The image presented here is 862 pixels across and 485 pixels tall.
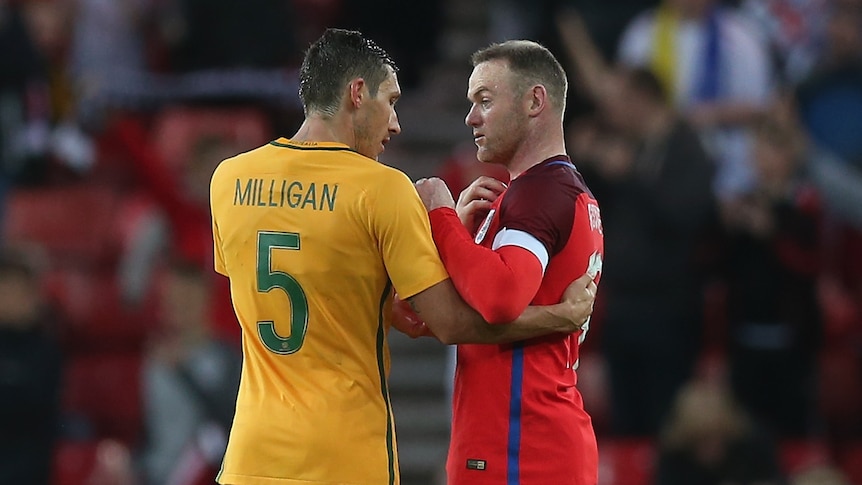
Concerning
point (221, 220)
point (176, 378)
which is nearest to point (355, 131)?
point (221, 220)

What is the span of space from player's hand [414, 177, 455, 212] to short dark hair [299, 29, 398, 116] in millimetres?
345

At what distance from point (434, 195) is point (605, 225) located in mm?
4583

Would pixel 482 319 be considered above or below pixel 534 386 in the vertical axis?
above

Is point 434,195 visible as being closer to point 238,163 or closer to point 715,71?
point 238,163

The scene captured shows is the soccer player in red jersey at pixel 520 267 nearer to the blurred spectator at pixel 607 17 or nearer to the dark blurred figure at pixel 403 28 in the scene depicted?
the blurred spectator at pixel 607 17

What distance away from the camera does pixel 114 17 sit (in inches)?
459

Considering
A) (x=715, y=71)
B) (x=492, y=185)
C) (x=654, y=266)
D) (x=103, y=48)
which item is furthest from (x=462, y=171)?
(x=492, y=185)

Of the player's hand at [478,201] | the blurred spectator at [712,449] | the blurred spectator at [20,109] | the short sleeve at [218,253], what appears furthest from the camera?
the blurred spectator at [20,109]

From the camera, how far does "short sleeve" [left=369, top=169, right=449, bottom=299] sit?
493 cm

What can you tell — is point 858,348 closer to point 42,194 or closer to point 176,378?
point 176,378

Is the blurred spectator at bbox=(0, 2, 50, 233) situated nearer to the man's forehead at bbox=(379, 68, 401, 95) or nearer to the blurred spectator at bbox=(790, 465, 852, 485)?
the blurred spectator at bbox=(790, 465, 852, 485)

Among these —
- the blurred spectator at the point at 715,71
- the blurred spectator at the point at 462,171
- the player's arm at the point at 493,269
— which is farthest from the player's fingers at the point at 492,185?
the blurred spectator at the point at 715,71

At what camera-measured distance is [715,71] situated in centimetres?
1016

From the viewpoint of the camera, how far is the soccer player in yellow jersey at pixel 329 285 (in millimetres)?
4953
